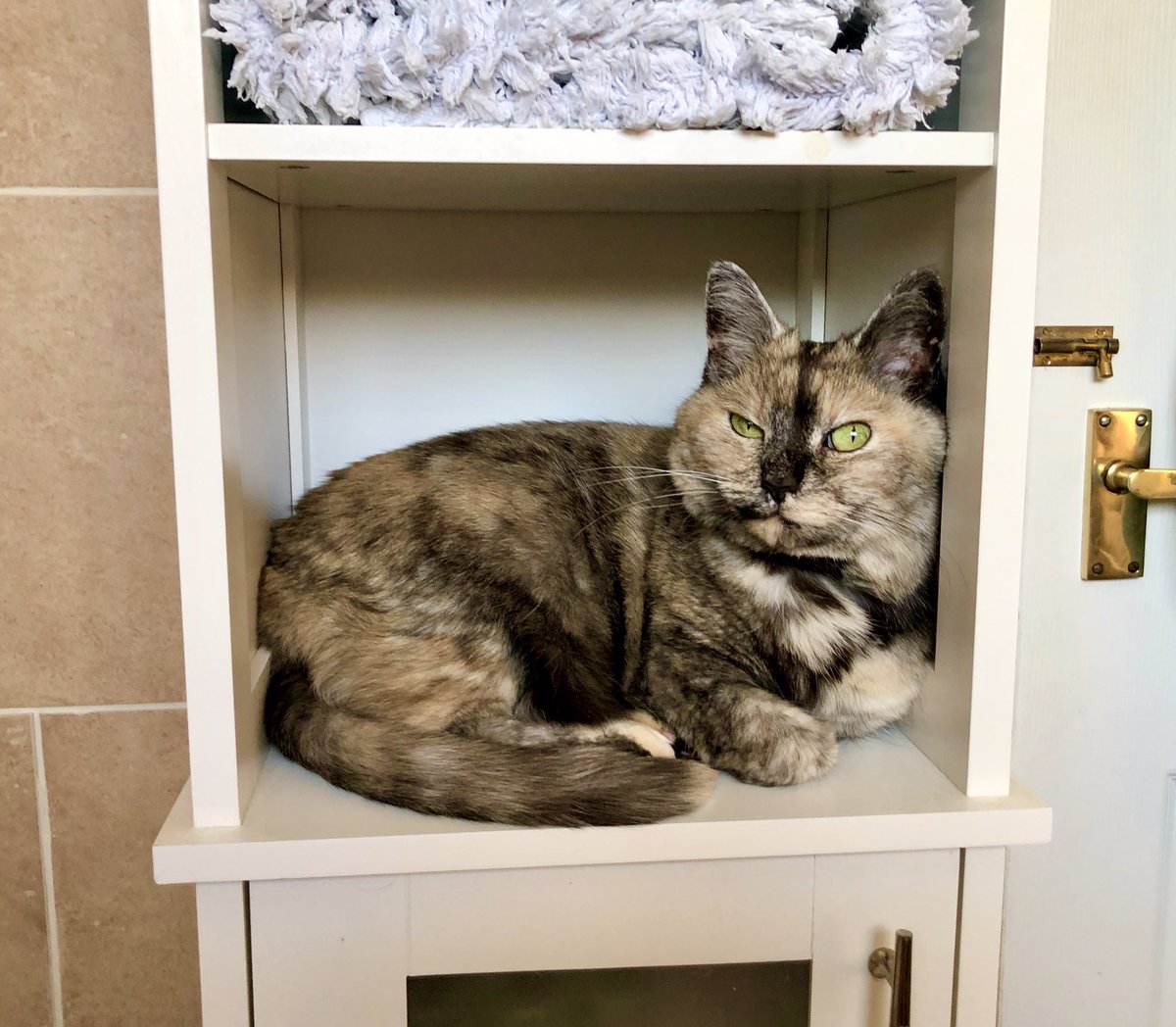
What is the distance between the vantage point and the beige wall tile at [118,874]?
1268 millimetres

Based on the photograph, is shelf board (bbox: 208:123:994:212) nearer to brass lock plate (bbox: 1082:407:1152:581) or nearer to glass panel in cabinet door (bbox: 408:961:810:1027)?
brass lock plate (bbox: 1082:407:1152:581)

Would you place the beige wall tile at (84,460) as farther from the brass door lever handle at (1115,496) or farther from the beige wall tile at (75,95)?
the brass door lever handle at (1115,496)

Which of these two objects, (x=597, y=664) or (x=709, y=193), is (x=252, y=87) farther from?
(x=597, y=664)

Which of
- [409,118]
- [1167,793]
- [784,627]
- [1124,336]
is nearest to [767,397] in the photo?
[784,627]

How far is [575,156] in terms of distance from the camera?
0.73 metres

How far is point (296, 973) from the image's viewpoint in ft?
2.57

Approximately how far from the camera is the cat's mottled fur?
839 millimetres

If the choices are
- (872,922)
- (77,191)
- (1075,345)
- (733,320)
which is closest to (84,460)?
(77,191)

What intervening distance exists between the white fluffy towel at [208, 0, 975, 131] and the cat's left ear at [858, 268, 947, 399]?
0.48ft

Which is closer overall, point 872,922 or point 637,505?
point 872,922

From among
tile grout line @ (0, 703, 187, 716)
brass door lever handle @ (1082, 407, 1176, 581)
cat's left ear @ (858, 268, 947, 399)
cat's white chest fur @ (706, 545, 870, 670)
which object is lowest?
tile grout line @ (0, 703, 187, 716)

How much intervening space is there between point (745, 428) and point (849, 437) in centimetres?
10

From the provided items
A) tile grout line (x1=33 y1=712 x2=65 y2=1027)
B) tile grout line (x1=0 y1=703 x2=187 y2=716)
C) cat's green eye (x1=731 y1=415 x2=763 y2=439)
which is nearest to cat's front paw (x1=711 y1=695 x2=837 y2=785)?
cat's green eye (x1=731 y1=415 x2=763 y2=439)

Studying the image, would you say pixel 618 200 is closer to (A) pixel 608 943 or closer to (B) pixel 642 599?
(B) pixel 642 599
